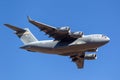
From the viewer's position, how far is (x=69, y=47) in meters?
41.6

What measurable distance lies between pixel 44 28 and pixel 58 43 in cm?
227

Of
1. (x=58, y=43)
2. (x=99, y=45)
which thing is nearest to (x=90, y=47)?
(x=99, y=45)

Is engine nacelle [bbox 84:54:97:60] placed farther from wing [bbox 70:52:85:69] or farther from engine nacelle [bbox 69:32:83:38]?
engine nacelle [bbox 69:32:83:38]

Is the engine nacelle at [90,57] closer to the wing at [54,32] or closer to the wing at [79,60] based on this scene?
the wing at [79,60]

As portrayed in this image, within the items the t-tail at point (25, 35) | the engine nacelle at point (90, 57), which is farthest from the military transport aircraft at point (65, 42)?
the engine nacelle at point (90, 57)

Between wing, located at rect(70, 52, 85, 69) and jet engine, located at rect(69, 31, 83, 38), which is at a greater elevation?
jet engine, located at rect(69, 31, 83, 38)

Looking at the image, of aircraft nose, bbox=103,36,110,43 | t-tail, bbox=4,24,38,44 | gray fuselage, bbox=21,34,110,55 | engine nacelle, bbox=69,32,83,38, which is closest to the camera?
gray fuselage, bbox=21,34,110,55

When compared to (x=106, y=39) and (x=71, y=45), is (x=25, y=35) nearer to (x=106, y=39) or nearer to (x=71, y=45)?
(x=71, y=45)

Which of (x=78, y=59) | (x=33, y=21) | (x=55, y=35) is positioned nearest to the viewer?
(x=33, y=21)

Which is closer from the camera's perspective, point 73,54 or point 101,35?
point 101,35

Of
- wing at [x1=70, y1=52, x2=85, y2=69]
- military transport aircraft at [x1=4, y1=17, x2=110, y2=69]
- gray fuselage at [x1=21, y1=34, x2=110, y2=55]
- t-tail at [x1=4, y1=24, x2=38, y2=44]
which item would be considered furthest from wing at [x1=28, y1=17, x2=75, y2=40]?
wing at [x1=70, y1=52, x2=85, y2=69]

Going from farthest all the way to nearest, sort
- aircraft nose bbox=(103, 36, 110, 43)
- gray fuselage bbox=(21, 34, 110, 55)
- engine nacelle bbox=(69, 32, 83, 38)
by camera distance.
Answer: engine nacelle bbox=(69, 32, 83, 38) → aircraft nose bbox=(103, 36, 110, 43) → gray fuselage bbox=(21, 34, 110, 55)

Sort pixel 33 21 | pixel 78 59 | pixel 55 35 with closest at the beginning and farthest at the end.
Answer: pixel 33 21 < pixel 55 35 < pixel 78 59

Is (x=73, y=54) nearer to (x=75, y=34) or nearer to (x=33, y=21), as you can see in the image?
(x=75, y=34)
